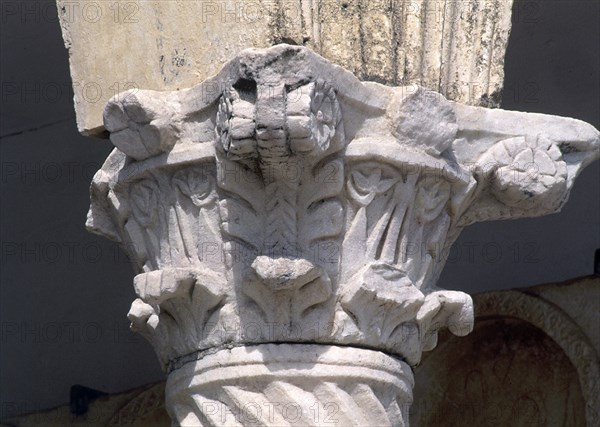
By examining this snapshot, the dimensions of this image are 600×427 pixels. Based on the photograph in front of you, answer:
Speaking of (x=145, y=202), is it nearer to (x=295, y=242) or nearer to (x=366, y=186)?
(x=295, y=242)

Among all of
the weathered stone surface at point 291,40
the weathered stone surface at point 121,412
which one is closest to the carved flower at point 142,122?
the weathered stone surface at point 291,40

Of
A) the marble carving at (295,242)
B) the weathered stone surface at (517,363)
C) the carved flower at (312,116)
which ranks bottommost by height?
the weathered stone surface at (517,363)

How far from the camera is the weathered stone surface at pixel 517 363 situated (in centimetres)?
463

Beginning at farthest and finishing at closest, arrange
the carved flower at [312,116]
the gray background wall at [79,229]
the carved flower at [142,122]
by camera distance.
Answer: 1. the gray background wall at [79,229]
2. the carved flower at [142,122]
3. the carved flower at [312,116]

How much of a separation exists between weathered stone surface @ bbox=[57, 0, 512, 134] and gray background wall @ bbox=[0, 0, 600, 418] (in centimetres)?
159

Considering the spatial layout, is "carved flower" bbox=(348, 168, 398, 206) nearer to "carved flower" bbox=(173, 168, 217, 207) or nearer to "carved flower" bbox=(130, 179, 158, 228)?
"carved flower" bbox=(173, 168, 217, 207)

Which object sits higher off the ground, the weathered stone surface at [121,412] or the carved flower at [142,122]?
the carved flower at [142,122]

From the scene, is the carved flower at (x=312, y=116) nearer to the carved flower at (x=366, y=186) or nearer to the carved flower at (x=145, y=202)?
the carved flower at (x=366, y=186)

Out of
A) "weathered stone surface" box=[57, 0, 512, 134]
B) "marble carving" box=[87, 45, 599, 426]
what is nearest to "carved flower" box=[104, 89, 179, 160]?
"marble carving" box=[87, 45, 599, 426]

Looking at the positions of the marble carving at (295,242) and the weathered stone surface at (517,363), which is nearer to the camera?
the marble carving at (295,242)

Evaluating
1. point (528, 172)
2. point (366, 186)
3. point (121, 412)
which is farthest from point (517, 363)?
point (366, 186)

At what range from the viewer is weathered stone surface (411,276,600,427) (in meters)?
4.63

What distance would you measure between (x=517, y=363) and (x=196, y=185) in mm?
1802

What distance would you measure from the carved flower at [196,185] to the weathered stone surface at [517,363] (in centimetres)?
162
